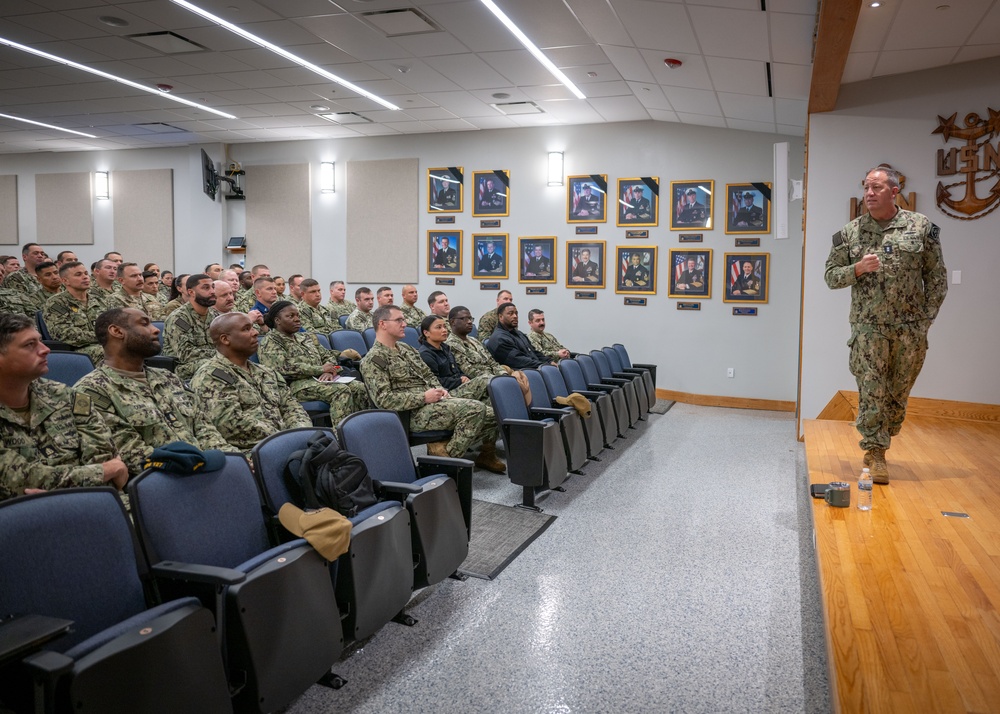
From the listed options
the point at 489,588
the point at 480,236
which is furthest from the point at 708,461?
the point at 480,236

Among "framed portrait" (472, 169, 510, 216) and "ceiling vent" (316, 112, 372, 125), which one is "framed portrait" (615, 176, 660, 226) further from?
"ceiling vent" (316, 112, 372, 125)

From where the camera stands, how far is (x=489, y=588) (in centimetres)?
342

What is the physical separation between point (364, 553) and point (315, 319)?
5721 mm

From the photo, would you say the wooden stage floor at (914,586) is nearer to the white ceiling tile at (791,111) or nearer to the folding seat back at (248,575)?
the folding seat back at (248,575)

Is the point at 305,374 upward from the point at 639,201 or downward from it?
downward

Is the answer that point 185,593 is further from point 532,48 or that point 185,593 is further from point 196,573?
point 532,48

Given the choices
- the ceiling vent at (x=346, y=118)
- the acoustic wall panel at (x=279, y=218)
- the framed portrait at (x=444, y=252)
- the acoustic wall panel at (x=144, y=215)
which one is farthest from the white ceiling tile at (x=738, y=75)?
the acoustic wall panel at (x=144, y=215)

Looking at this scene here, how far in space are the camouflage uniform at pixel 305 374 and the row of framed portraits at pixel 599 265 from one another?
4614 millimetres

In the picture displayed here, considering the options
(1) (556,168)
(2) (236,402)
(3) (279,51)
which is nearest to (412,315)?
(1) (556,168)

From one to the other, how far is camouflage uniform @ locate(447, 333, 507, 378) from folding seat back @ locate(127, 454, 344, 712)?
3.42 metres

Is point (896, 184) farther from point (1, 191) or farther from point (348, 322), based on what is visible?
point (1, 191)

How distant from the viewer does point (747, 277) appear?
8781 millimetres

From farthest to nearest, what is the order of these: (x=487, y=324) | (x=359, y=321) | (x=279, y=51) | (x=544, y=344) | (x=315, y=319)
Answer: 1. (x=359, y=321)
2. (x=487, y=324)
3. (x=544, y=344)
4. (x=315, y=319)
5. (x=279, y=51)

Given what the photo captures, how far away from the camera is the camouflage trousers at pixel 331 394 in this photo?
5.47 m
